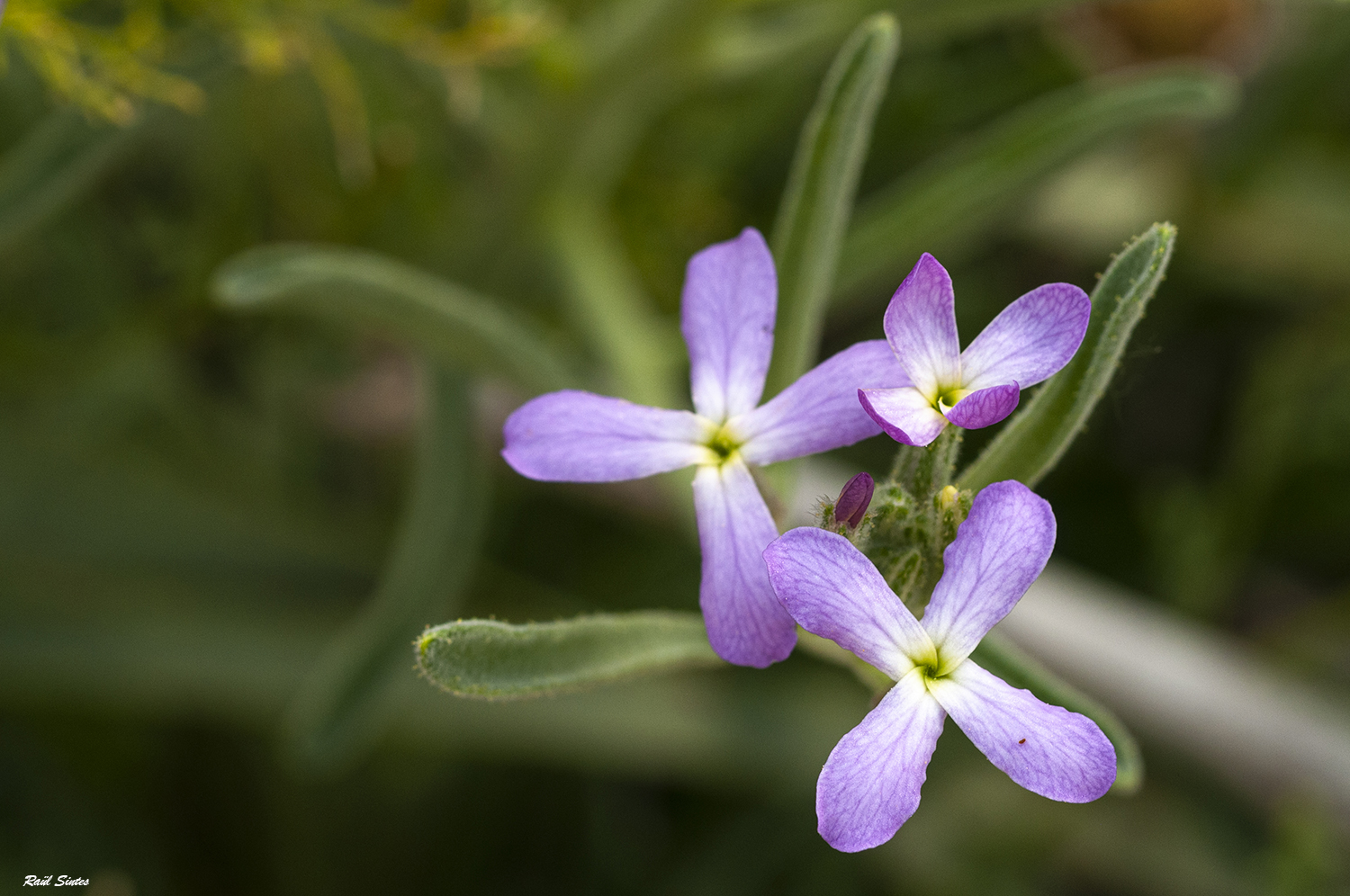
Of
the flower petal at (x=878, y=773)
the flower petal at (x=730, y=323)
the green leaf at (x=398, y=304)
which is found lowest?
the flower petal at (x=878, y=773)

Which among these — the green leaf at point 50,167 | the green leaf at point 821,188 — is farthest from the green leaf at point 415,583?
the green leaf at point 821,188

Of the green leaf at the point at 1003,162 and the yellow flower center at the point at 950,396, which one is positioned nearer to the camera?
the yellow flower center at the point at 950,396

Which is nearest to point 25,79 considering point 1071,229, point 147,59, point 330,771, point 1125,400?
point 147,59

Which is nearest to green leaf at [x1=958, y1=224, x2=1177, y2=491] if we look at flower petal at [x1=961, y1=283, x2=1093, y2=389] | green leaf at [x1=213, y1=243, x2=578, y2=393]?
flower petal at [x1=961, y1=283, x2=1093, y2=389]

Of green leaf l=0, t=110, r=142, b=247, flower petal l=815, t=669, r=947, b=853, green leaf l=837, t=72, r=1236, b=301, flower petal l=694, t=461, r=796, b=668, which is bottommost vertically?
flower petal l=815, t=669, r=947, b=853

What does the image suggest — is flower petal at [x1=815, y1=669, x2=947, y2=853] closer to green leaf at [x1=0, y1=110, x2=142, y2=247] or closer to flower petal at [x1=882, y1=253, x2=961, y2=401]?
flower petal at [x1=882, y1=253, x2=961, y2=401]

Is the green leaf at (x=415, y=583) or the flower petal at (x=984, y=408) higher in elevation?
the green leaf at (x=415, y=583)

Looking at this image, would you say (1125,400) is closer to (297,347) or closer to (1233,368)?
(1233,368)

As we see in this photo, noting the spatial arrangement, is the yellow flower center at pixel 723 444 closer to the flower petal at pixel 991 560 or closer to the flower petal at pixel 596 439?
the flower petal at pixel 596 439

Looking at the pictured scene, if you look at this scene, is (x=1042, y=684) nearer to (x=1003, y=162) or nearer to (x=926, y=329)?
(x=926, y=329)
